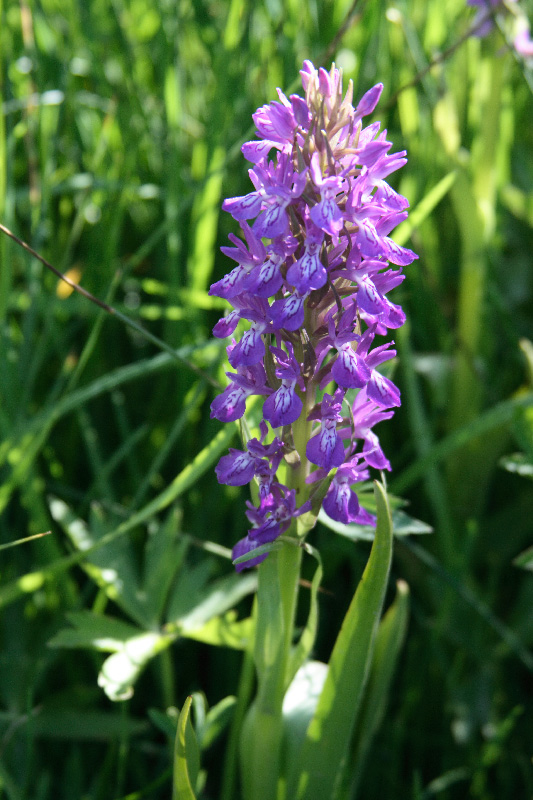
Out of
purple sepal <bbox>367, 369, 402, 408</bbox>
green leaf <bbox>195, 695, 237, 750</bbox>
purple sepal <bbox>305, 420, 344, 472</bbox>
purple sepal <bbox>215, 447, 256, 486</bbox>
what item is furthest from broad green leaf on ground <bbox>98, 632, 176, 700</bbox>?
purple sepal <bbox>367, 369, 402, 408</bbox>

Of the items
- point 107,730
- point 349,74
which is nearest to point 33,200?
point 349,74

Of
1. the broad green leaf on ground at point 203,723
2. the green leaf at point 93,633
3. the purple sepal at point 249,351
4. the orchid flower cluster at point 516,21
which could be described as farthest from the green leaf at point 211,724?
the orchid flower cluster at point 516,21

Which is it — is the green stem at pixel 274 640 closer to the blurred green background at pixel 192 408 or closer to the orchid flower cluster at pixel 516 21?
the blurred green background at pixel 192 408

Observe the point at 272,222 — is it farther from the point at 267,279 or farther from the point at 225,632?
the point at 225,632

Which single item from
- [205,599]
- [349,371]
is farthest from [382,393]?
[205,599]

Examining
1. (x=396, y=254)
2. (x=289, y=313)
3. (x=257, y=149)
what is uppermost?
(x=257, y=149)

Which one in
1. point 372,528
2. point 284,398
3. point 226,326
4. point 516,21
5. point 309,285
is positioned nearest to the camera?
point 309,285
